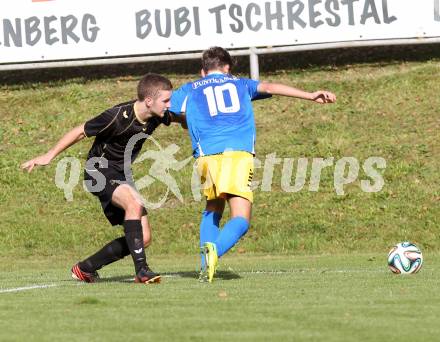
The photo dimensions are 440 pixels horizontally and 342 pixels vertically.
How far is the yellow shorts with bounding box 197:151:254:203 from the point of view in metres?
9.97

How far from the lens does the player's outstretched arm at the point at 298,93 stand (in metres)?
9.95

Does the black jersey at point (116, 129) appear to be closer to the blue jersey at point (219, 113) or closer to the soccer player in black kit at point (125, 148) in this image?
the soccer player in black kit at point (125, 148)

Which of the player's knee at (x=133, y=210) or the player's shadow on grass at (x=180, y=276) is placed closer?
the player's knee at (x=133, y=210)

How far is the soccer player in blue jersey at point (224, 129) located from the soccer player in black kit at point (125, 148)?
25 cm

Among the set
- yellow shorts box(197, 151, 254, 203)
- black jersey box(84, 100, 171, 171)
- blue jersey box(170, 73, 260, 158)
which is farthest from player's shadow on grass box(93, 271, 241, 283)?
blue jersey box(170, 73, 260, 158)

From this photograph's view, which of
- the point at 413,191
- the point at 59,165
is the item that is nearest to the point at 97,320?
the point at 413,191

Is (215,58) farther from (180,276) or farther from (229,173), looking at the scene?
(180,276)

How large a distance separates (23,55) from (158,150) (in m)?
3.56

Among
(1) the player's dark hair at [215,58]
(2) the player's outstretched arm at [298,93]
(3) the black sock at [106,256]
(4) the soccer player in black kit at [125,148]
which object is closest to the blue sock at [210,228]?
(4) the soccer player in black kit at [125,148]

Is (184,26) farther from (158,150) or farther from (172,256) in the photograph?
(172,256)

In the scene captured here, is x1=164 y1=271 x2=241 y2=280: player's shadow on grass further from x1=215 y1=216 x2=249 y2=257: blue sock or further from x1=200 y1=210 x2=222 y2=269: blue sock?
x1=215 y1=216 x2=249 y2=257: blue sock

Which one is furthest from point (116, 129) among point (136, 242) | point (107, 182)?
point (136, 242)

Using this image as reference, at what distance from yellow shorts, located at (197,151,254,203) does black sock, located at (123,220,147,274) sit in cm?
77

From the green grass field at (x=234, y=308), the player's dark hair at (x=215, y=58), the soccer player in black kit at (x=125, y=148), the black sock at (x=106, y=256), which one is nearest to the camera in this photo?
the green grass field at (x=234, y=308)
